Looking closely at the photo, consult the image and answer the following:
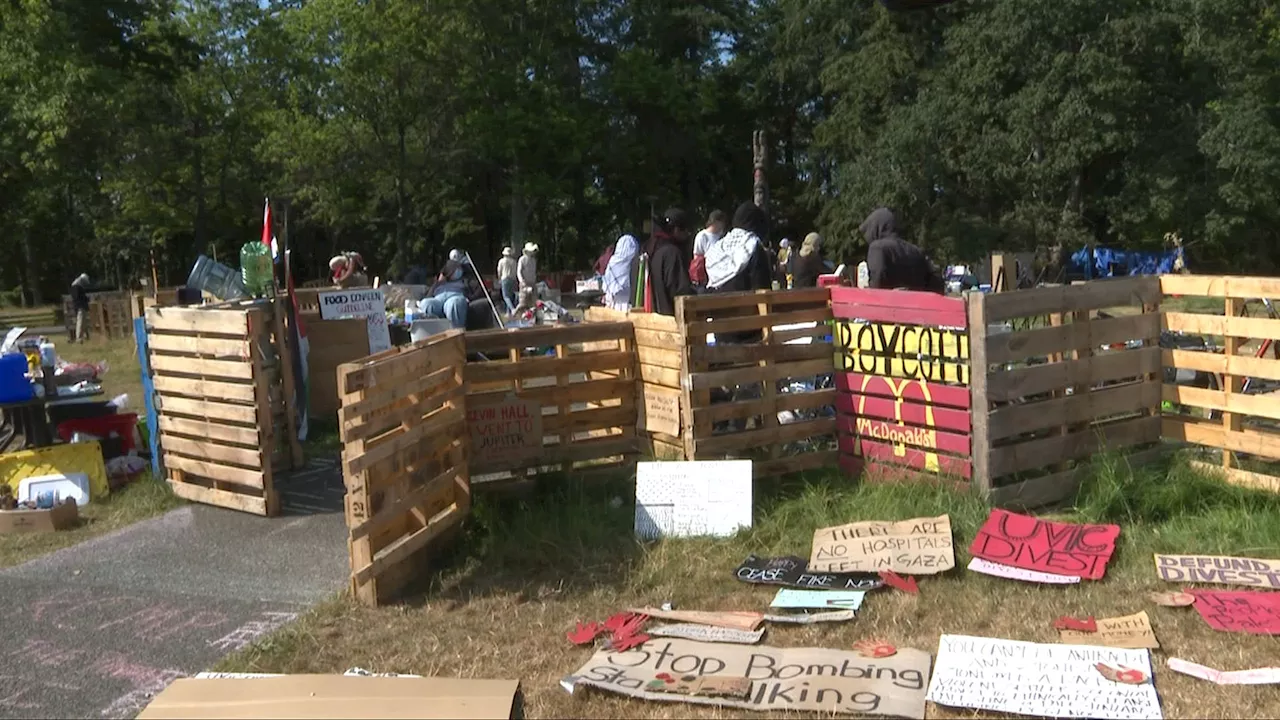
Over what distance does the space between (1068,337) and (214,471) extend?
564 cm

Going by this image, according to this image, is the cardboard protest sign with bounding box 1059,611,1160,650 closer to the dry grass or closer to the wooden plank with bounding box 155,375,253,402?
the dry grass

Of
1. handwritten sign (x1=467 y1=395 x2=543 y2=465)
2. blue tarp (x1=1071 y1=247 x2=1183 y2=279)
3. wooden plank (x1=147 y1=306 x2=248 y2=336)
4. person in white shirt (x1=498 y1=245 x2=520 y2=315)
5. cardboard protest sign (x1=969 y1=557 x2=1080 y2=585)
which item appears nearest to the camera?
cardboard protest sign (x1=969 y1=557 x2=1080 y2=585)

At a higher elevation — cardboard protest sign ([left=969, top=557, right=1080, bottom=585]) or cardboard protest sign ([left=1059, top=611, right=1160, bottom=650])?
cardboard protest sign ([left=969, top=557, right=1080, bottom=585])

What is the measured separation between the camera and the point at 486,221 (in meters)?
44.8

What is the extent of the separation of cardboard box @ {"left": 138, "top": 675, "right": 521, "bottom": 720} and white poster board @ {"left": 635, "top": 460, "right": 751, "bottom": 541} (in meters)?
2.91

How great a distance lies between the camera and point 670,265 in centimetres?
859

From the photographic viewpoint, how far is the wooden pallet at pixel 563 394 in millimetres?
7094

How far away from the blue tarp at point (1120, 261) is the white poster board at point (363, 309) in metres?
28.8

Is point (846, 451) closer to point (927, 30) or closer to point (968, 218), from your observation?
point (968, 218)

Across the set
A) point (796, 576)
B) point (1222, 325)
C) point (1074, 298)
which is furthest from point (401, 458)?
point (1222, 325)

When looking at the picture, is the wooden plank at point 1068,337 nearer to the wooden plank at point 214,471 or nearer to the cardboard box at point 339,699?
the cardboard box at point 339,699

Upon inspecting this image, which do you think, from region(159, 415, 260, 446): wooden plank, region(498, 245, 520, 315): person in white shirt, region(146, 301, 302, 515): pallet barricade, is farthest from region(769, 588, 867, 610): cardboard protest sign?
region(498, 245, 520, 315): person in white shirt

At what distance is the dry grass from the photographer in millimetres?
4707

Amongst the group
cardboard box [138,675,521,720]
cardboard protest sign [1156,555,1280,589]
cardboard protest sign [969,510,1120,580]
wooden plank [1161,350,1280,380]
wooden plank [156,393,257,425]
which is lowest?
cardboard protest sign [1156,555,1280,589]
